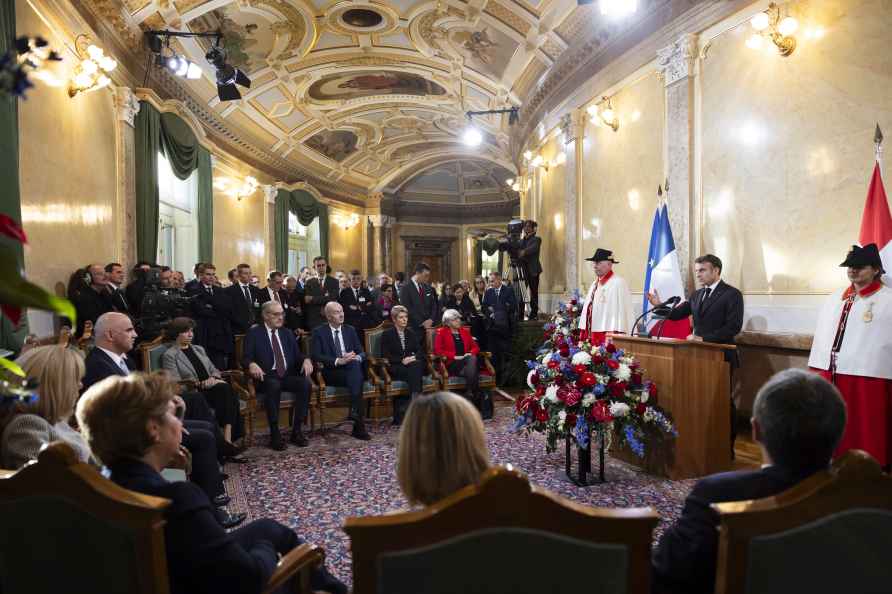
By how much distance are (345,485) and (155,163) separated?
510cm

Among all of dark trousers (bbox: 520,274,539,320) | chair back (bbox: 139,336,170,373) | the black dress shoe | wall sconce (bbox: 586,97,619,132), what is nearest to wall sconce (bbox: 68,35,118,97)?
chair back (bbox: 139,336,170,373)

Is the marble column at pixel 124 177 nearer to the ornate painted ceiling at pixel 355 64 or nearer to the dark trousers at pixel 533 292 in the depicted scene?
the ornate painted ceiling at pixel 355 64

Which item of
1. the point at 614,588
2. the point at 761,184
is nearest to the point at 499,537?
the point at 614,588

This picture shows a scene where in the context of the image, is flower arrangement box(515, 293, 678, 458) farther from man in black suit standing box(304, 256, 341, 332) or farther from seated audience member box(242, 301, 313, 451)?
man in black suit standing box(304, 256, 341, 332)

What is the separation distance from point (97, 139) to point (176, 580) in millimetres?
5584

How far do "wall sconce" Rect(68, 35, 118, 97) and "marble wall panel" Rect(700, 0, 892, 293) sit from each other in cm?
550

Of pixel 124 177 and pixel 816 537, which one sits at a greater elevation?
pixel 124 177

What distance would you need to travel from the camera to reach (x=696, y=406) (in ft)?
11.8

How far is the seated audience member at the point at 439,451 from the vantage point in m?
1.24

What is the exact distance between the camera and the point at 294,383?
4.84 meters

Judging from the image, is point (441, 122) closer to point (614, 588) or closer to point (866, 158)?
point (866, 158)

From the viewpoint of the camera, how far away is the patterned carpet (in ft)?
10.2

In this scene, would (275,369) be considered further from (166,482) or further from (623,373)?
(166,482)

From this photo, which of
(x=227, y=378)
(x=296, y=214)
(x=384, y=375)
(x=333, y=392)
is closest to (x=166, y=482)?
(x=227, y=378)
